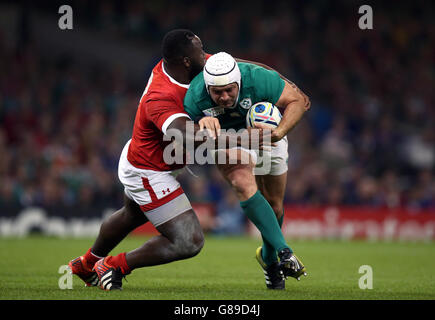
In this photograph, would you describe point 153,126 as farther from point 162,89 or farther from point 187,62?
point 187,62

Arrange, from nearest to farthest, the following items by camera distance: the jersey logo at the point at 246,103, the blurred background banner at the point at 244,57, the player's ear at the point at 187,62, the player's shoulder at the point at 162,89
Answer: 1. the player's shoulder at the point at 162,89
2. the jersey logo at the point at 246,103
3. the player's ear at the point at 187,62
4. the blurred background banner at the point at 244,57

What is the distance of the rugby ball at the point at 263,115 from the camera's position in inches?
241

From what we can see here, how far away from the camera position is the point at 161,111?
19.5 ft

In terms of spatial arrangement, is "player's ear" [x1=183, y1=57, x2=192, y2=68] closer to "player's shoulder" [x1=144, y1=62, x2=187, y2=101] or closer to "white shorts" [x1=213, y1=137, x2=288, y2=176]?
"player's shoulder" [x1=144, y1=62, x2=187, y2=101]

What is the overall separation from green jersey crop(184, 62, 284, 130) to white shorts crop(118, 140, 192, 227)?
630mm

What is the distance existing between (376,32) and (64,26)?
9207mm

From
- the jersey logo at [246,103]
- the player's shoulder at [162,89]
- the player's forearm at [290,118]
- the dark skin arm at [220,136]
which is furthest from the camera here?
the jersey logo at [246,103]

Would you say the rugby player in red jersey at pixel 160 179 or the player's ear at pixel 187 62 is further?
the player's ear at pixel 187 62

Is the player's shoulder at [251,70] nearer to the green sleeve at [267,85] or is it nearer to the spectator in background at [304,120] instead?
the green sleeve at [267,85]

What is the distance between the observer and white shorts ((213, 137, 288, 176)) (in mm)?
6555

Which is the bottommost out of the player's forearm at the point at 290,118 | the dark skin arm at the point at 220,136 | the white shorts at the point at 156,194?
the white shorts at the point at 156,194

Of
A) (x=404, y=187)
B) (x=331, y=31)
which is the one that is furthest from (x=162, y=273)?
(x=331, y=31)

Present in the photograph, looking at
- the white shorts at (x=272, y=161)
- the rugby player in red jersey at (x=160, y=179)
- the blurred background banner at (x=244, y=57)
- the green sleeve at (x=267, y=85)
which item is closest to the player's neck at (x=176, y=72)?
the rugby player in red jersey at (x=160, y=179)

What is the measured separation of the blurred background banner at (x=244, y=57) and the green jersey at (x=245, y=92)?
9588 mm
